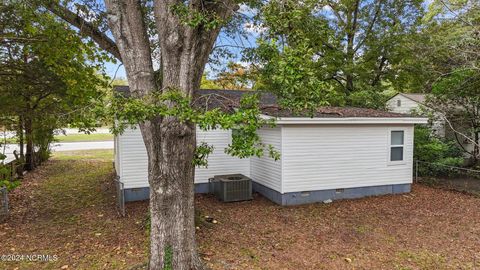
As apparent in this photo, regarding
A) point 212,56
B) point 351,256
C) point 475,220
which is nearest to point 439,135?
point 475,220

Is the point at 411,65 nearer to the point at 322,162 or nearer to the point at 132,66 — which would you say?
the point at 322,162

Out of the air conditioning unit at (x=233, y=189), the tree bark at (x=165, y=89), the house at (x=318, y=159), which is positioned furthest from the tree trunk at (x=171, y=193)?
the air conditioning unit at (x=233, y=189)

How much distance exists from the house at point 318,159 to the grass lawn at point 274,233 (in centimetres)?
44

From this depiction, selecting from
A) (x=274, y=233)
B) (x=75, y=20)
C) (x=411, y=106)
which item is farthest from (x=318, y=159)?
(x=411, y=106)

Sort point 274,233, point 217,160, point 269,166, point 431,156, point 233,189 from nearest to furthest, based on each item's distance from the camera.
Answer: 1. point 274,233
2. point 233,189
3. point 269,166
4. point 217,160
5. point 431,156

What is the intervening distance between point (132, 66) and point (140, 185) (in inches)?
205

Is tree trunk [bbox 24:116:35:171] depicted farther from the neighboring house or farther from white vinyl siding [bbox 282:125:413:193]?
the neighboring house

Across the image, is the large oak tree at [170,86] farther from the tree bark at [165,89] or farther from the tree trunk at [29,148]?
the tree trunk at [29,148]

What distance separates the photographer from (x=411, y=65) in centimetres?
1406

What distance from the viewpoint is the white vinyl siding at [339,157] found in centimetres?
793

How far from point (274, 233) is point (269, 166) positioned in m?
2.69

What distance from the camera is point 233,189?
27.3 feet

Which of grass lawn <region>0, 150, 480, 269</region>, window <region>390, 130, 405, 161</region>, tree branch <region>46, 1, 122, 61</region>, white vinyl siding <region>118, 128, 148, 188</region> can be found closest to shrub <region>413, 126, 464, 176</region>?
grass lawn <region>0, 150, 480, 269</region>

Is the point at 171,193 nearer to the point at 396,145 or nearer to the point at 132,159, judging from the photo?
the point at 132,159
